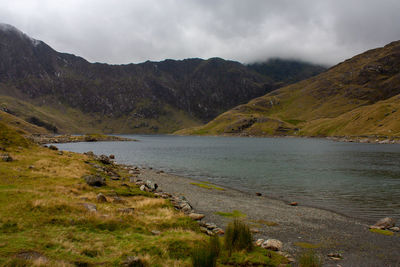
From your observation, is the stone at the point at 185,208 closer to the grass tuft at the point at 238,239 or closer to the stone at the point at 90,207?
the stone at the point at 90,207

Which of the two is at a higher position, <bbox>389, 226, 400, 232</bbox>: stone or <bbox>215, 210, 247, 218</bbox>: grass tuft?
<bbox>389, 226, 400, 232</bbox>: stone

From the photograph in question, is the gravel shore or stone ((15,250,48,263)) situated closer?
stone ((15,250,48,263))

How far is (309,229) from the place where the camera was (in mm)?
23188

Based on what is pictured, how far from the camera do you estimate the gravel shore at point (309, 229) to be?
17844 millimetres

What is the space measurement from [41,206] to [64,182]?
11.7m

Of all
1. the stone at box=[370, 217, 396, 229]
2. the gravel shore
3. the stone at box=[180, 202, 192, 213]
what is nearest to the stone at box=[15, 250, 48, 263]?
the gravel shore

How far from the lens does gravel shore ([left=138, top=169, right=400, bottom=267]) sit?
58.5 feet

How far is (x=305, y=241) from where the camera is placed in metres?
19.9

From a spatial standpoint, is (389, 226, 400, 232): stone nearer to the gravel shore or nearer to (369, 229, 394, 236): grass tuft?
(369, 229, 394, 236): grass tuft

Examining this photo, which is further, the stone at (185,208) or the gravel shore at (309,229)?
the stone at (185,208)

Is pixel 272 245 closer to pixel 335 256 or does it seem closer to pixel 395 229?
pixel 335 256

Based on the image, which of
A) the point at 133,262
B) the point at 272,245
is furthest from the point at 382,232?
the point at 133,262

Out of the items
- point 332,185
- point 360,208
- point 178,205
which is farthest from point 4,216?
point 332,185

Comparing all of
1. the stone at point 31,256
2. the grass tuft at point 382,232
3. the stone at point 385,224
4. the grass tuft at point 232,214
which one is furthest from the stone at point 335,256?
the stone at point 31,256
